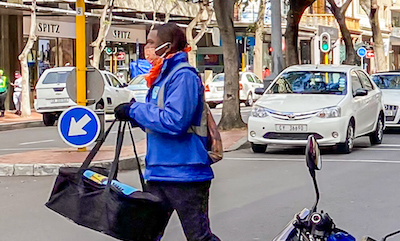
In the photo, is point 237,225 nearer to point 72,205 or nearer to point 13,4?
point 72,205

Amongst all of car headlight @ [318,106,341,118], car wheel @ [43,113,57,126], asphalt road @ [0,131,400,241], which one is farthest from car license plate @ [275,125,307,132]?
car wheel @ [43,113,57,126]

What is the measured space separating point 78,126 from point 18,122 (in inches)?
530

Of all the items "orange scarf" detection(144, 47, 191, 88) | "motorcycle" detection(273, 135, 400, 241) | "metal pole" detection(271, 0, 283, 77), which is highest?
"metal pole" detection(271, 0, 283, 77)

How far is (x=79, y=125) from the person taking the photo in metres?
10.9

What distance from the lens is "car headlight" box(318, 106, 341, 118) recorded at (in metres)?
13.0

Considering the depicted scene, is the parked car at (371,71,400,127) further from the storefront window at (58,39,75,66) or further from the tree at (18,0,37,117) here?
the storefront window at (58,39,75,66)

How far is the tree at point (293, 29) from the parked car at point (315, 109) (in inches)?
351

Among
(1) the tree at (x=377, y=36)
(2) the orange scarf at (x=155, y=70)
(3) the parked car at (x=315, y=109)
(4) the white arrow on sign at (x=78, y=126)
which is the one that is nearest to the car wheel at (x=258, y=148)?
(3) the parked car at (x=315, y=109)

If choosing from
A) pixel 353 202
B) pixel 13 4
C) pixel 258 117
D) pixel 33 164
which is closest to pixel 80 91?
pixel 33 164

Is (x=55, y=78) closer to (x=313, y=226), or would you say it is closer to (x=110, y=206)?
(x=110, y=206)

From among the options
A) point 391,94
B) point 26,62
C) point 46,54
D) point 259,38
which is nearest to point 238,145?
point 391,94

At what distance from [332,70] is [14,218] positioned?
7.94 meters

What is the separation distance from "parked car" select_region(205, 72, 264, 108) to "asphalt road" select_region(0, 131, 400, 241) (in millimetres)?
18603

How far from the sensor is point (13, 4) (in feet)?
84.9
